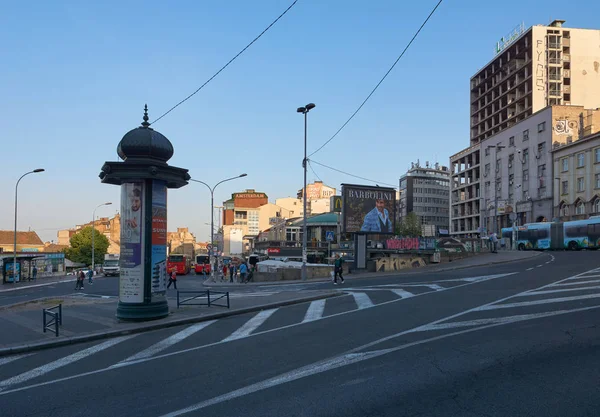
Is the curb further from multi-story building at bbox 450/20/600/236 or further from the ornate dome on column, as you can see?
multi-story building at bbox 450/20/600/236

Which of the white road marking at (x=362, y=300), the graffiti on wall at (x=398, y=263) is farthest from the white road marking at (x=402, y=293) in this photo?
the graffiti on wall at (x=398, y=263)

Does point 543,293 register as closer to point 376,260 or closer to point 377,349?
point 377,349

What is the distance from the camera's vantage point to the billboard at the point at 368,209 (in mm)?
36188

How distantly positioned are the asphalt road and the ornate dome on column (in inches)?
202

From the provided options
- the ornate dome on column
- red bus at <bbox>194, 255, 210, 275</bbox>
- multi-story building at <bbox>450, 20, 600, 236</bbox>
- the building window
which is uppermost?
multi-story building at <bbox>450, 20, 600, 236</bbox>

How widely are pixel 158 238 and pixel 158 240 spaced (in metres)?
0.06

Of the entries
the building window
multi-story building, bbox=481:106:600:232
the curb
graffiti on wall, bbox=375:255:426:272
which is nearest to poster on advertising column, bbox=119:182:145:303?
the curb

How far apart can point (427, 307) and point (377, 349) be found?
240 inches

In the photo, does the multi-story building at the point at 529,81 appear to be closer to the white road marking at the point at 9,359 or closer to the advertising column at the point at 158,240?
the advertising column at the point at 158,240

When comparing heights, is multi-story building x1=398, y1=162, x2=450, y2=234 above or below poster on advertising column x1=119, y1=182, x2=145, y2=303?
above

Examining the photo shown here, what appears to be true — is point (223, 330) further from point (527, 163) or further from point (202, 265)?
point (527, 163)

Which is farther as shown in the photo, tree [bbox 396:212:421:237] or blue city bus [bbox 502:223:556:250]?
tree [bbox 396:212:421:237]

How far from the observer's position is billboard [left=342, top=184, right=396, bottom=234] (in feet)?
119

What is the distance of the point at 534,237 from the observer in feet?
174
